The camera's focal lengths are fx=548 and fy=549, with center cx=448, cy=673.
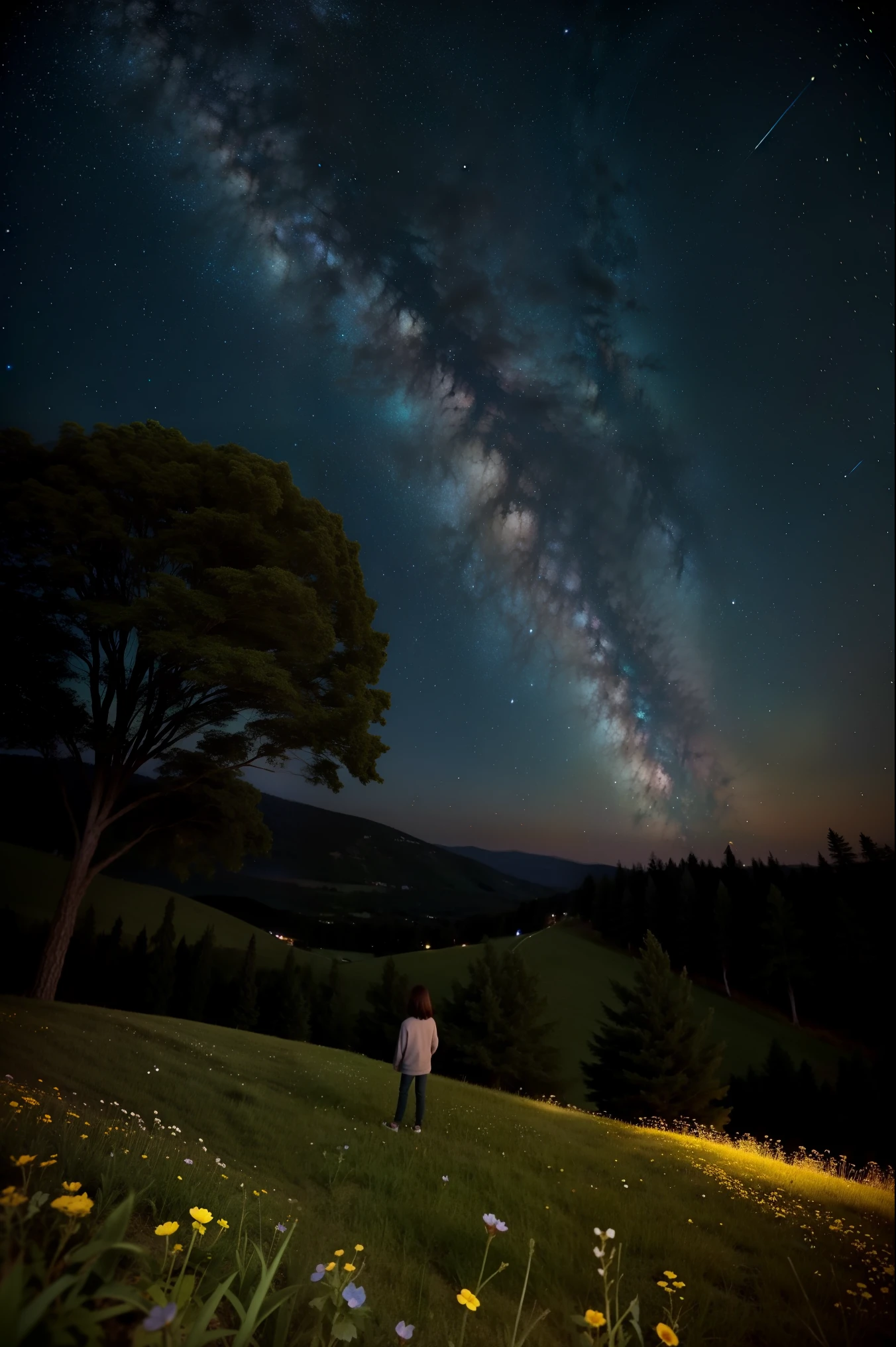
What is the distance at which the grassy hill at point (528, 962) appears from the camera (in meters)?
39.0

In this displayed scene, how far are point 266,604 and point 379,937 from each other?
221 feet

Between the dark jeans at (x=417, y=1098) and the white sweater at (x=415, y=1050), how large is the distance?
0.07 m

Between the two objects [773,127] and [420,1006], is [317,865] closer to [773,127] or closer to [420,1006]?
[420,1006]

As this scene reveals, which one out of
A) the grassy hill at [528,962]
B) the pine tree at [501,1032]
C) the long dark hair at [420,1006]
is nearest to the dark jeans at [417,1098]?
the long dark hair at [420,1006]

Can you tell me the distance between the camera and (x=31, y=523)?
8.18m

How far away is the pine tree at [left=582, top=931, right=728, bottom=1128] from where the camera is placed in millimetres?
24625

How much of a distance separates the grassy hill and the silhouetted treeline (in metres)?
2.66

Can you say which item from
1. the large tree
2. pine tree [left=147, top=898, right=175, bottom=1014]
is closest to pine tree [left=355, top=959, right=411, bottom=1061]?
pine tree [left=147, top=898, right=175, bottom=1014]

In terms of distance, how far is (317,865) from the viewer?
292 ft

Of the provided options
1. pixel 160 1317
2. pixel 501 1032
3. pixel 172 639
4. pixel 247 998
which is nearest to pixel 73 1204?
pixel 160 1317

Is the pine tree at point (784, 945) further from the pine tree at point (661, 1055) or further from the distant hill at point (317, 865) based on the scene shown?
the distant hill at point (317, 865)

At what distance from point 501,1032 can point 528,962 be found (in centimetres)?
2277

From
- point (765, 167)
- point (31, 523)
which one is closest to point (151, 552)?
point (31, 523)

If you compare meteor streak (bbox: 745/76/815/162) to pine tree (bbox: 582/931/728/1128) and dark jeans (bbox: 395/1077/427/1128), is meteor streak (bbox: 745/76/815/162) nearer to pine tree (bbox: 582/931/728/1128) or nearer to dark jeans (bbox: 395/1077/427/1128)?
dark jeans (bbox: 395/1077/427/1128)
